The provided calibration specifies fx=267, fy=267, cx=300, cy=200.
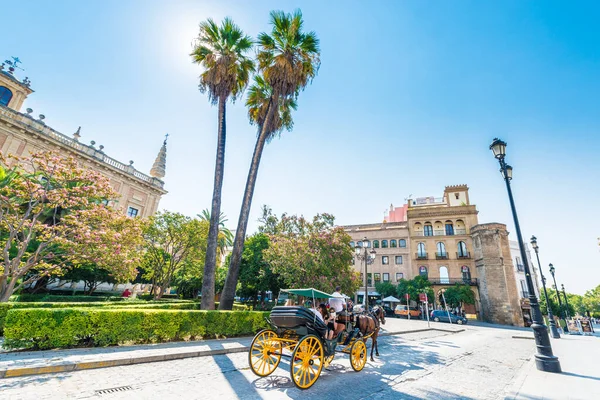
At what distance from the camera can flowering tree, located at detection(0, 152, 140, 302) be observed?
1004cm

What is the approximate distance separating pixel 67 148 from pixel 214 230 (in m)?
22.3

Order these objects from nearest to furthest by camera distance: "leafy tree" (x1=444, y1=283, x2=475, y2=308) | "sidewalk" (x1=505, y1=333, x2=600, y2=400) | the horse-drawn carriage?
"sidewalk" (x1=505, y1=333, x2=600, y2=400)
the horse-drawn carriage
"leafy tree" (x1=444, y1=283, x2=475, y2=308)

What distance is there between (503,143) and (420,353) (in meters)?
8.08

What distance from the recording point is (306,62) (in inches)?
557

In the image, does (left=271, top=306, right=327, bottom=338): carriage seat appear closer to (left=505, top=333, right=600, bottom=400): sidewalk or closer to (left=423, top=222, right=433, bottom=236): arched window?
(left=505, top=333, right=600, bottom=400): sidewalk

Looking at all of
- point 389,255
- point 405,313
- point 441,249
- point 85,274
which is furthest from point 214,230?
point 441,249

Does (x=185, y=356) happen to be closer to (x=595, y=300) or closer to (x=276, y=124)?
(x=276, y=124)

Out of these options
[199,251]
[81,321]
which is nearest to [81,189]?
[81,321]

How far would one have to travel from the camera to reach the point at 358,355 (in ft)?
22.1

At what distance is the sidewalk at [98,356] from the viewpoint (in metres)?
5.22

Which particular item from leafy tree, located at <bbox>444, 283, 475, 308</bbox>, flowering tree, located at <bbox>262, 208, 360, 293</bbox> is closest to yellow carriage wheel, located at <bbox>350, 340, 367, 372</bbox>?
flowering tree, located at <bbox>262, 208, 360, 293</bbox>

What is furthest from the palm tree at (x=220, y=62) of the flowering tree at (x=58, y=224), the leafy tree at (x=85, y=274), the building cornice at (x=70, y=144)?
the building cornice at (x=70, y=144)

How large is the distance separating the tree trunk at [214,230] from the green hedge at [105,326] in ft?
4.80

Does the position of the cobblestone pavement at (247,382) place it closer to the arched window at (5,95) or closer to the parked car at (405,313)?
the parked car at (405,313)
